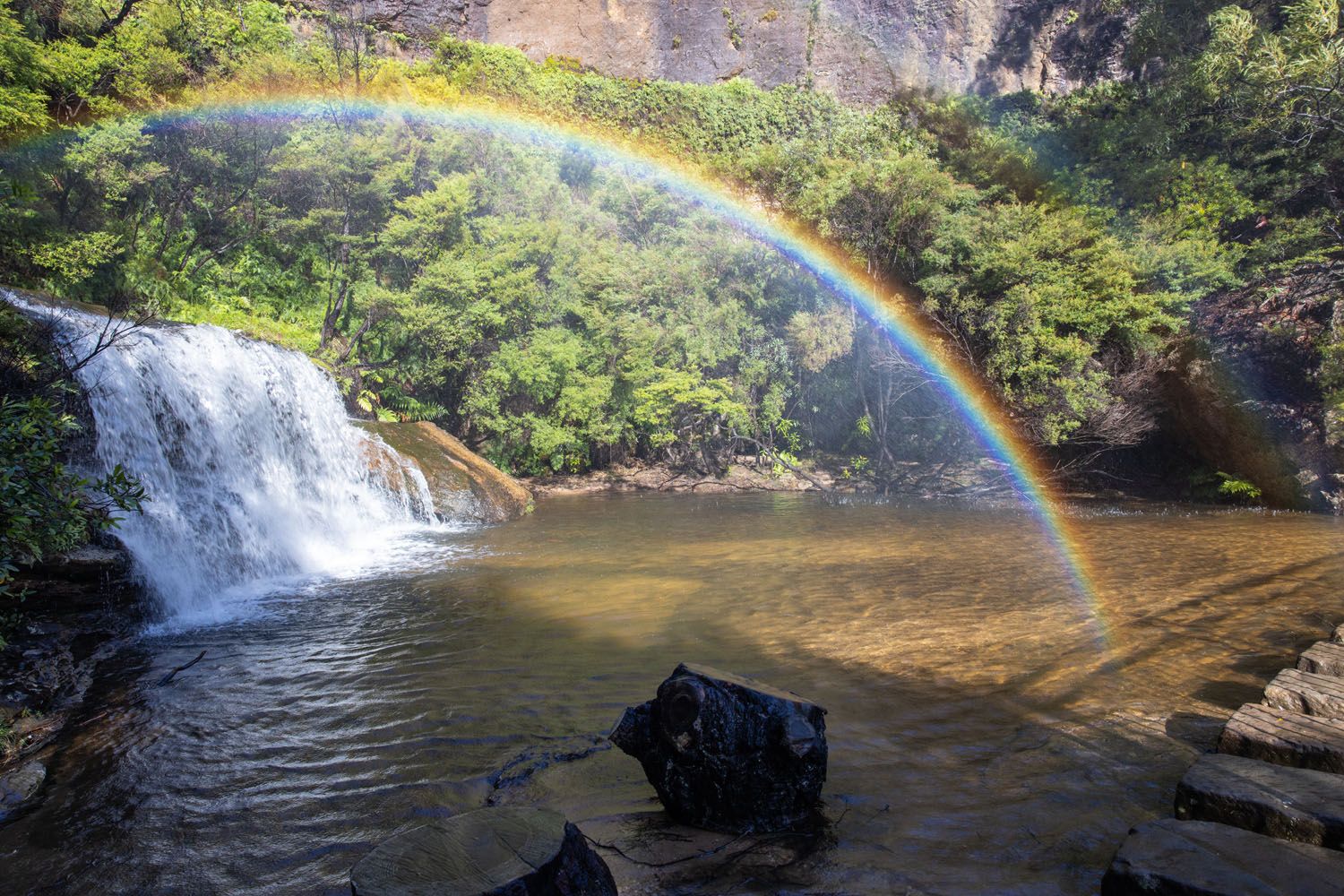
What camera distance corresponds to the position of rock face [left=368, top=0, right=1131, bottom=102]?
36938mm

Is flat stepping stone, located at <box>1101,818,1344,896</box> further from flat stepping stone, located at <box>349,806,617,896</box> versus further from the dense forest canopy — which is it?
the dense forest canopy

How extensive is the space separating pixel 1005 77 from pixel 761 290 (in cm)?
2468

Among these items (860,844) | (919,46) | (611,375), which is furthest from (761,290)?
(919,46)

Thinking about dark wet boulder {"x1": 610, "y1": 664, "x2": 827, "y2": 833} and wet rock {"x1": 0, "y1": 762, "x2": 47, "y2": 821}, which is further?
wet rock {"x1": 0, "y1": 762, "x2": 47, "y2": 821}

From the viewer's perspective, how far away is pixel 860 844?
356cm

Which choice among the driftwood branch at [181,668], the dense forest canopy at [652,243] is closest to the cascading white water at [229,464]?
the driftwood branch at [181,668]

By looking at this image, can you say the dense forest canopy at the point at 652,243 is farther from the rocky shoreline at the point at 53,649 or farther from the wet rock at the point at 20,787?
the wet rock at the point at 20,787

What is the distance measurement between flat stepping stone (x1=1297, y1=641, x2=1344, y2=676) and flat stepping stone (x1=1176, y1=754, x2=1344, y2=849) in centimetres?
210

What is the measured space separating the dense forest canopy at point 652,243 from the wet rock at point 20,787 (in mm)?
14572

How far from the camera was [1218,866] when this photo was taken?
8.41 feet

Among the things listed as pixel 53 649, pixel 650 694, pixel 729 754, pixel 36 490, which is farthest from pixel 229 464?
pixel 729 754

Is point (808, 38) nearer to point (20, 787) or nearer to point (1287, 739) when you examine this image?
point (1287, 739)

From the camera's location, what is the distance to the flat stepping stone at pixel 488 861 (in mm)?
2354

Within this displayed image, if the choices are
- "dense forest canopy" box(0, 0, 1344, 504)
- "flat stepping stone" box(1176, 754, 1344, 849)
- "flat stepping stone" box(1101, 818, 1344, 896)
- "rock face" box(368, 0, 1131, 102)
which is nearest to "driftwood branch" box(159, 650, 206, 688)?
"flat stepping stone" box(1101, 818, 1344, 896)
